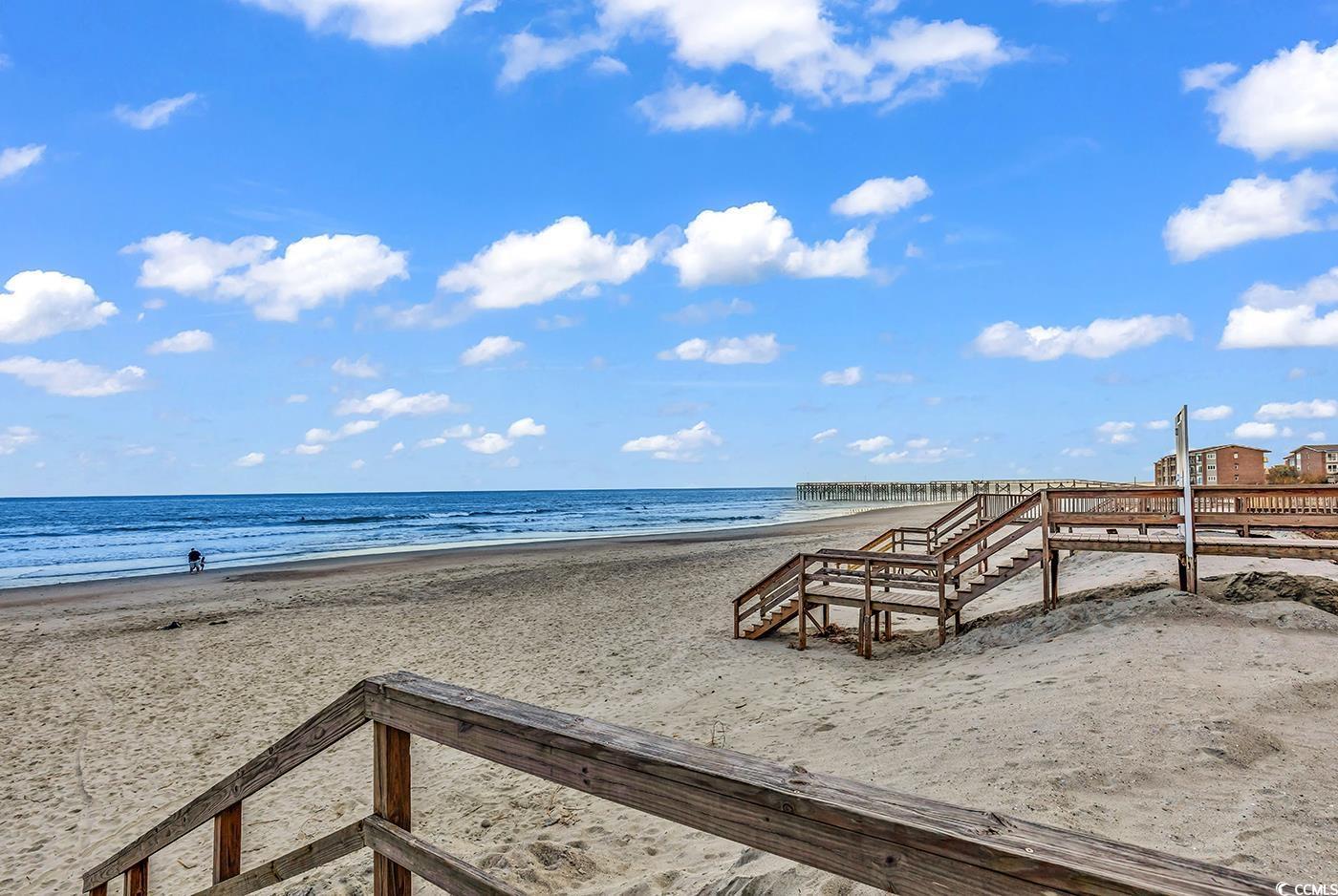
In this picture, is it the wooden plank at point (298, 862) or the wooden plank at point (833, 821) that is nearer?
the wooden plank at point (833, 821)

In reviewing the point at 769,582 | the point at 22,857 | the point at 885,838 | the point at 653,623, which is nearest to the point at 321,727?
the point at 885,838

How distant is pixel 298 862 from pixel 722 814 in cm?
196

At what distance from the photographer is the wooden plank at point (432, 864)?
208 cm

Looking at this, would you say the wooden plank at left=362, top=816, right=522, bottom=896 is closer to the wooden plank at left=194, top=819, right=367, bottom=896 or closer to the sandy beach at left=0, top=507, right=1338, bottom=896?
the wooden plank at left=194, top=819, right=367, bottom=896

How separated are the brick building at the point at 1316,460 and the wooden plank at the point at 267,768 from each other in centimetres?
3118

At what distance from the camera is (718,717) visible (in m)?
7.95

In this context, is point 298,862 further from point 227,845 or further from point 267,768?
point 227,845

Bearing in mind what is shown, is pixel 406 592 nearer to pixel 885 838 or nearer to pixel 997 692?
pixel 997 692

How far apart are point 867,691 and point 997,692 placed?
1.56m

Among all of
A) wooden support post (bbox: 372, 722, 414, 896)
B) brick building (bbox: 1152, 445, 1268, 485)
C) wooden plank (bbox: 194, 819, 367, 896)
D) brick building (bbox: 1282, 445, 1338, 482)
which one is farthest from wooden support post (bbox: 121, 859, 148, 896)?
brick building (bbox: 1282, 445, 1338, 482)

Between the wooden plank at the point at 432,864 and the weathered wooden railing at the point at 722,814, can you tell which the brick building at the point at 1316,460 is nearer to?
the weathered wooden railing at the point at 722,814

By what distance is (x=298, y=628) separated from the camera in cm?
1542

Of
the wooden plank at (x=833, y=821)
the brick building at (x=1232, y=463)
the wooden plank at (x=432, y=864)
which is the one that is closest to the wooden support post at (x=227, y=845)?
the wooden plank at (x=432, y=864)

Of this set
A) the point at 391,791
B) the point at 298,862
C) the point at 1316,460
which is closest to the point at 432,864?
the point at 391,791
